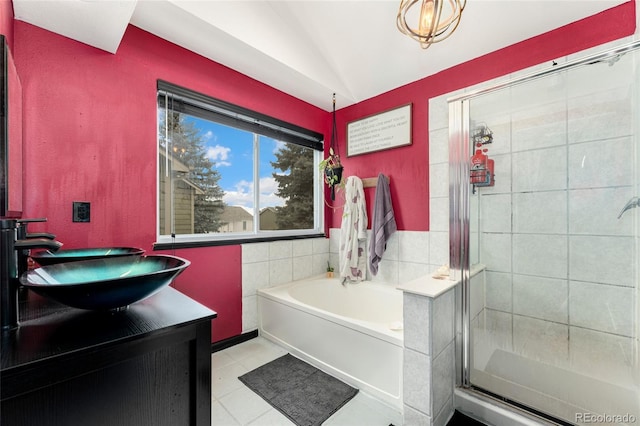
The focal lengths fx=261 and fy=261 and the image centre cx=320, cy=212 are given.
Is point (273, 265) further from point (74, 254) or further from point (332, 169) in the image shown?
point (74, 254)

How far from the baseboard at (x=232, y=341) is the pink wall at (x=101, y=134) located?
1.12 feet

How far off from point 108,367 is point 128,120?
5.50 feet

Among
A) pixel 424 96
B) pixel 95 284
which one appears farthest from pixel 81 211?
pixel 424 96

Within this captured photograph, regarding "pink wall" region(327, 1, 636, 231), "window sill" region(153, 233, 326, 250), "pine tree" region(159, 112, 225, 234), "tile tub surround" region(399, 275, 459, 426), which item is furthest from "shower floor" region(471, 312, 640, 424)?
"pine tree" region(159, 112, 225, 234)

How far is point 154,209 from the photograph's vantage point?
1.88 metres

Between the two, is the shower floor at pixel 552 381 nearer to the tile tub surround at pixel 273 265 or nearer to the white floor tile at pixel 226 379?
the white floor tile at pixel 226 379

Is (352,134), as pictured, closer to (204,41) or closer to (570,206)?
(204,41)

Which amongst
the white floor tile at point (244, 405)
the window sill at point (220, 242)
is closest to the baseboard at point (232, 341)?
the white floor tile at point (244, 405)

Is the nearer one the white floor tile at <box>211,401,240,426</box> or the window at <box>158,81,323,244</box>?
the white floor tile at <box>211,401,240,426</box>

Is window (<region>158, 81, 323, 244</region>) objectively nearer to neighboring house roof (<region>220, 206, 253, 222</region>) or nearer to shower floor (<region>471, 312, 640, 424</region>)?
neighboring house roof (<region>220, 206, 253, 222</region>)

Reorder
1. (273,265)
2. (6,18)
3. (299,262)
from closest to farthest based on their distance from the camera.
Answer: (6,18)
(273,265)
(299,262)

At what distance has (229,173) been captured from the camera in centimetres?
240

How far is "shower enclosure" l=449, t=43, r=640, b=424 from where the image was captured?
4.84 feet

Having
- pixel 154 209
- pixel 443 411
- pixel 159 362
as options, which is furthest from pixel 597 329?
pixel 154 209
